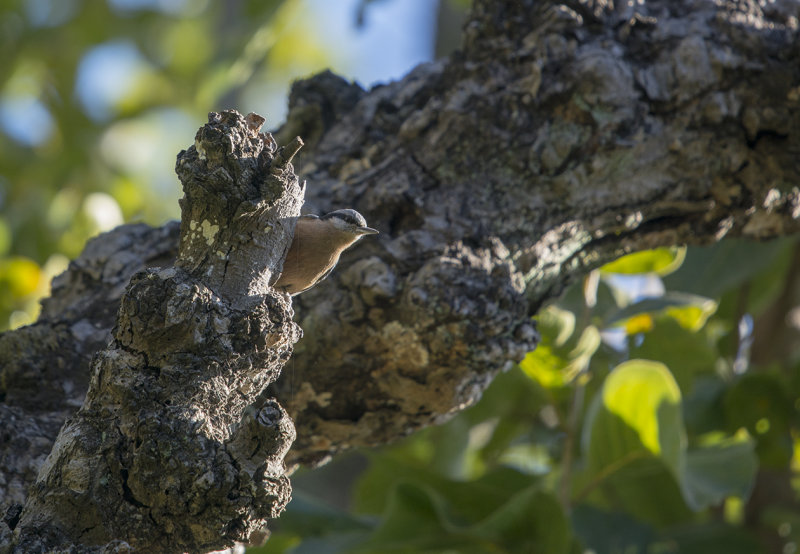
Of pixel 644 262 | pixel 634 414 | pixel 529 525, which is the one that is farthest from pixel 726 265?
pixel 529 525

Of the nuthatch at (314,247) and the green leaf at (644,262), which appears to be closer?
the nuthatch at (314,247)

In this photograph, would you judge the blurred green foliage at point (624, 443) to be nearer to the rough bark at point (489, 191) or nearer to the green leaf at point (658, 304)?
the green leaf at point (658, 304)

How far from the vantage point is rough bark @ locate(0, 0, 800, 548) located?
1.51m

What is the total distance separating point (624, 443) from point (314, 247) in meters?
1.29

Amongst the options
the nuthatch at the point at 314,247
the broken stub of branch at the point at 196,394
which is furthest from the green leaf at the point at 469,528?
the broken stub of branch at the point at 196,394

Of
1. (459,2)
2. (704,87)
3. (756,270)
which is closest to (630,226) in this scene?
(704,87)

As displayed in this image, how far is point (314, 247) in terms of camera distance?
54.1 inches

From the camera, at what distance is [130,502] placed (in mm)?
1061

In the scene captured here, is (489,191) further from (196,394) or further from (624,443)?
(624,443)

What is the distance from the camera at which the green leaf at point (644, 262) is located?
262 cm

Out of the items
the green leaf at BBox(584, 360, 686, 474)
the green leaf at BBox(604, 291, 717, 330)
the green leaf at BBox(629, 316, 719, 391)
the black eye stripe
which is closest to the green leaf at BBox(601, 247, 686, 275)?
the green leaf at BBox(604, 291, 717, 330)

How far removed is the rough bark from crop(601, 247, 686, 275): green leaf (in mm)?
614

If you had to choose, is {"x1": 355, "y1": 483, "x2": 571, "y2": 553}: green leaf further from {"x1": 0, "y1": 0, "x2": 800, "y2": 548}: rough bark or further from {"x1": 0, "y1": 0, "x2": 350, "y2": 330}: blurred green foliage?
{"x1": 0, "y1": 0, "x2": 350, "y2": 330}: blurred green foliage

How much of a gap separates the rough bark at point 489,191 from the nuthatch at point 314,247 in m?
0.13
